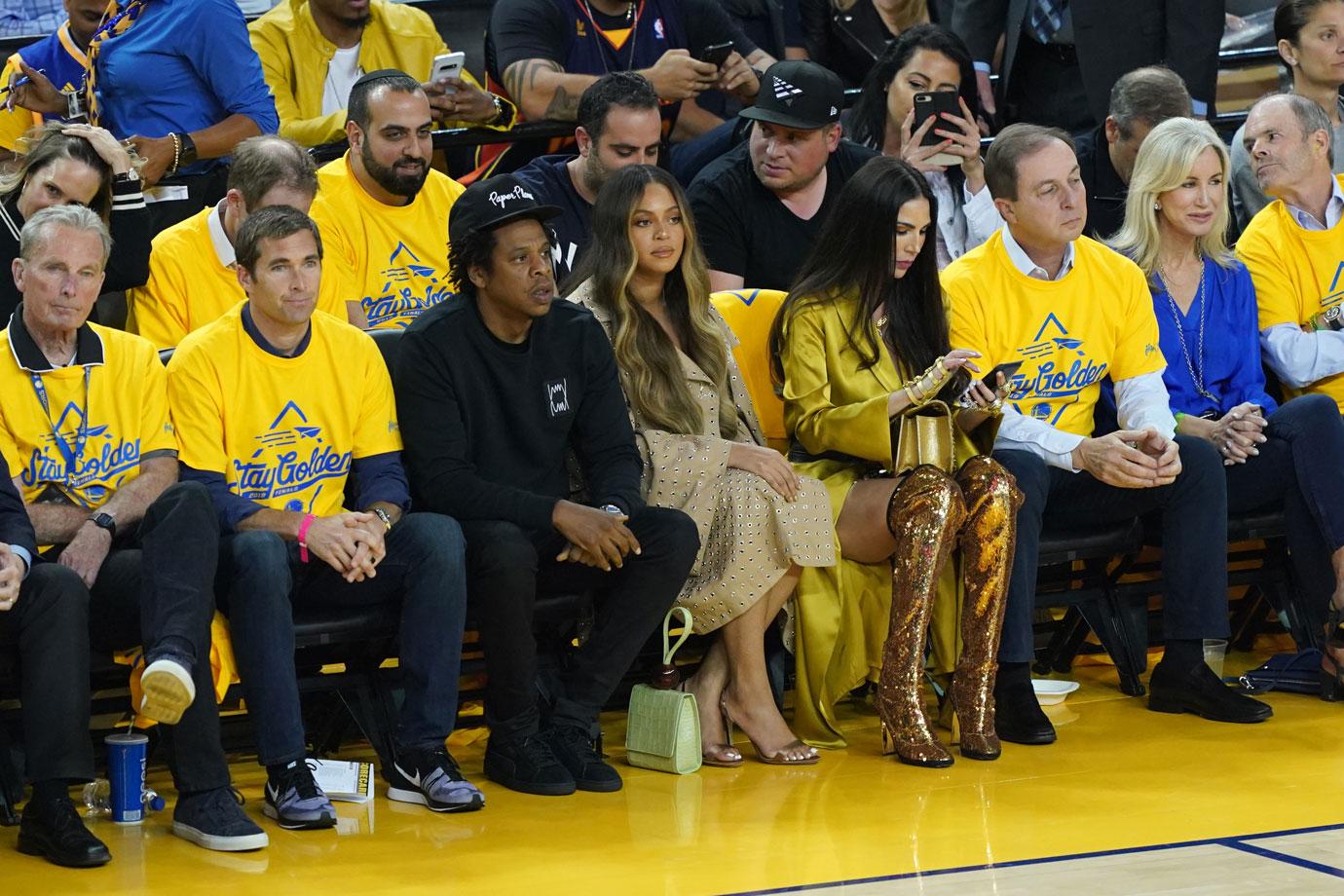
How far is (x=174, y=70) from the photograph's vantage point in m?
6.50

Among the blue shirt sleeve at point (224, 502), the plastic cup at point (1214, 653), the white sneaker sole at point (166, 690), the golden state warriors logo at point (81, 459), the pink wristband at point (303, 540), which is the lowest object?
the plastic cup at point (1214, 653)

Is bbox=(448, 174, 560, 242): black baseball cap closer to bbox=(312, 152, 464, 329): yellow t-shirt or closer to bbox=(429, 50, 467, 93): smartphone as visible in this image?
bbox=(312, 152, 464, 329): yellow t-shirt

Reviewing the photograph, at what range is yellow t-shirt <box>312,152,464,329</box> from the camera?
19.5ft

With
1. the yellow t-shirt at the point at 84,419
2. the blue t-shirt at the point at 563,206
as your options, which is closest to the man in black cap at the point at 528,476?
the yellow t-shirt at the point at 84,419

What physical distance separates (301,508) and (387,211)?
4.94 ft

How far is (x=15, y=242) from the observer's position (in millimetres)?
5422

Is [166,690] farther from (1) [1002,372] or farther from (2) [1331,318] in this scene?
(2) [1331,318]

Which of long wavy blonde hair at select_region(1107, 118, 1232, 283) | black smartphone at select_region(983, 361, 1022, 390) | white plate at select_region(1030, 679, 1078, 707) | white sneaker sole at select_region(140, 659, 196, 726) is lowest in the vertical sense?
white plate at select_region(1030, 679, 1078, 707)

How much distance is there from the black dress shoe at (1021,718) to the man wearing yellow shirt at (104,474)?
6.67ft

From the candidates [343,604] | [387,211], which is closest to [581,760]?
[343,604]

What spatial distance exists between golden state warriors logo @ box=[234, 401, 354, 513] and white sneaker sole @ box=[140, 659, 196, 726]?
658mm

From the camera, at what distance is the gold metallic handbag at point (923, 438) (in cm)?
516

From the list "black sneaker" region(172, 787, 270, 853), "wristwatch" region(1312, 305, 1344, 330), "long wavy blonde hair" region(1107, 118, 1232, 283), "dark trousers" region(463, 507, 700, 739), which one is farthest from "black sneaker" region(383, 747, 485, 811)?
"wristwatch" region(1312, 305, 1344, 330)

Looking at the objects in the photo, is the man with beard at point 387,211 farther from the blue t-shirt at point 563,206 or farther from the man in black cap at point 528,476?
the man in black cap at point 528,476
